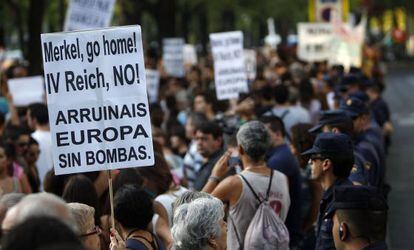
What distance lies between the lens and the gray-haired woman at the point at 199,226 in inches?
217

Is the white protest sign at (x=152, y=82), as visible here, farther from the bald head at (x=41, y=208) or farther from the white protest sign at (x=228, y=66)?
the bald head at (x=41, y=208)

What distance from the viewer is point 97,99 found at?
6703 millimetres

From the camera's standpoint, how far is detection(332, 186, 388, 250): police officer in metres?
5.33

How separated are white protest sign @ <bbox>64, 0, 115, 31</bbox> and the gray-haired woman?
10666mm

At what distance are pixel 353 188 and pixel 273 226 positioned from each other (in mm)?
1911

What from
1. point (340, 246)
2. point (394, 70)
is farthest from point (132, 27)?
point (394, 70)

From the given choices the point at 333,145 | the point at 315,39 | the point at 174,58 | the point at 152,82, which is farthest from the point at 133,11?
the point at 333,145

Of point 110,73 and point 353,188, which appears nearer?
point 353,188

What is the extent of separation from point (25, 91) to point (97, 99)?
10.1 m

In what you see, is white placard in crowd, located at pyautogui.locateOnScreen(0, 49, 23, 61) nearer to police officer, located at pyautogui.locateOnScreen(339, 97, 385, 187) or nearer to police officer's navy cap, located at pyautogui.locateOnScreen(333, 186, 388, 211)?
police officer, located at pyautogui.locateOnScreen(339, 97, 385, 187)

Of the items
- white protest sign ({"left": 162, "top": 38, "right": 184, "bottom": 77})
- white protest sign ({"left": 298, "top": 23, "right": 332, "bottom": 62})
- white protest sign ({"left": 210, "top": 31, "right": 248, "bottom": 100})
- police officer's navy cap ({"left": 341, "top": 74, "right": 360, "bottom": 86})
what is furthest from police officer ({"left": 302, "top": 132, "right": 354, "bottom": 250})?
white protest sign ({"left": 298, "top": 23, "right": 332, "bottom": 62})

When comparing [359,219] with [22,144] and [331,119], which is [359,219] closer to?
[331,119]

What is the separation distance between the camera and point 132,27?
671cm

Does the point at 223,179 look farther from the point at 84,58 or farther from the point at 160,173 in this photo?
the point at 84,58
